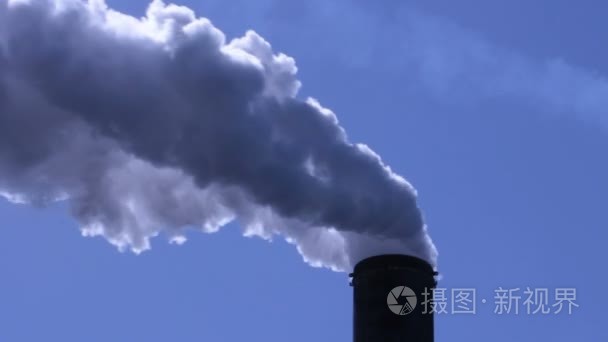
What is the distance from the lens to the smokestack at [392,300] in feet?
67.3

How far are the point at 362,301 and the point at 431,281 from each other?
67.2 inches

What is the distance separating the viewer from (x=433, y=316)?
21359 mm

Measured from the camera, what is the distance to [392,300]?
67.6 ft

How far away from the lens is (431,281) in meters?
21.7

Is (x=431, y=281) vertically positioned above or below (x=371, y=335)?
above

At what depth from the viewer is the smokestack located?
67.3 feet

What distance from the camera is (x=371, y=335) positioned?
817 inches

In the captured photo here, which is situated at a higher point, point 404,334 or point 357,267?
point 357,267

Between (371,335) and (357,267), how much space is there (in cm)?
170

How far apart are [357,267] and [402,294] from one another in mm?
1490

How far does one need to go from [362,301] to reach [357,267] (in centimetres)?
88
